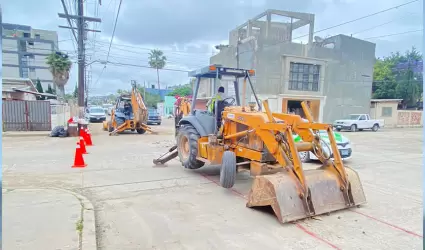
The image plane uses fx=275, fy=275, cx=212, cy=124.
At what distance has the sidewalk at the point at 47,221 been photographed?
3264 mm

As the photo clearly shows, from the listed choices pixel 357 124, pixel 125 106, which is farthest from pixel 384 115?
pixel 125 106

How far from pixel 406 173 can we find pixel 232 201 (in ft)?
18.9

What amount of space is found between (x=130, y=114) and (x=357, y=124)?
1880 centimetres

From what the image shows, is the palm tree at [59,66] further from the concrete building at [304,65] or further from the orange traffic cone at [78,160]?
the orange traffic cone at [78,160]

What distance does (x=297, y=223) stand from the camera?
4.12 metres

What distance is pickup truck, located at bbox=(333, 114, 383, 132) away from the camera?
23656mm

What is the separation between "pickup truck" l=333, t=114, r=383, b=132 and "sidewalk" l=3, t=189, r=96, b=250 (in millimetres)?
23395

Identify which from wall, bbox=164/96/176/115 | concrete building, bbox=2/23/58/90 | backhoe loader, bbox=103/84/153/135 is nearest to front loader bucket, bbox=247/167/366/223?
backhoe loader, bbox=103/84/153/135

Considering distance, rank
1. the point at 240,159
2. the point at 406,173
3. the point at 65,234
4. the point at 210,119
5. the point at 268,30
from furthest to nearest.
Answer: the point at 268,30
the point at 406,173
the point at 210,119
the point at 240,159
the point at 65,234

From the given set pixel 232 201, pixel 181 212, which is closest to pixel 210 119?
pixel 232 201

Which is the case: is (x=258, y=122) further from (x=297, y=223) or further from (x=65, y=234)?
(x=65, y=234)

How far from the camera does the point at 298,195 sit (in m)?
4.20

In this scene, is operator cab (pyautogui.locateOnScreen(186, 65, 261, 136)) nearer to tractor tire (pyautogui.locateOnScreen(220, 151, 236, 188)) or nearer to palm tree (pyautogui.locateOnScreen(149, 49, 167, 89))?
tractor tire (pyautogui.locateOnScreen(220, 151, 236, 188))

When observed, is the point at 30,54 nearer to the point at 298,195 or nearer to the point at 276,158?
the point at 276,158
